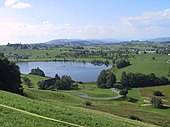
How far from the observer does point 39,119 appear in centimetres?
2203

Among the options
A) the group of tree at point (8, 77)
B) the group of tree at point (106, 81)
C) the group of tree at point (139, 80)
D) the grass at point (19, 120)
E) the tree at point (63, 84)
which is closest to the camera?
the grass at point (19, 120)

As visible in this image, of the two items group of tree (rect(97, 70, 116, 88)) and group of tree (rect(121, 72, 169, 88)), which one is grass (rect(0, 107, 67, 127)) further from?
group of tree (rect(121, 72, 169, 88))

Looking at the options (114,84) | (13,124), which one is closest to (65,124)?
(13,124)

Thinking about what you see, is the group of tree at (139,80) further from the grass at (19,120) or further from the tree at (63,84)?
the grass at (19,120)

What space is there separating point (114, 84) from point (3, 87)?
112001 millimetres

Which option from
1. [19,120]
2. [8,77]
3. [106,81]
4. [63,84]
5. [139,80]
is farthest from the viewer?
[139,80]

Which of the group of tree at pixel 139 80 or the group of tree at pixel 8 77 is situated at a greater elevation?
the group of tree at pixel 8 77

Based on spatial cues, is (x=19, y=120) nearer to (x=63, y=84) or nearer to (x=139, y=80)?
(x=63, y=84)

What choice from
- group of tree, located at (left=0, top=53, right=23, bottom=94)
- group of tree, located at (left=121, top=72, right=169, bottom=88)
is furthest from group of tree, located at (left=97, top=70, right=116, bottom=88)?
group of tree, located at (left=0, top=53, right=23, bottom=94)

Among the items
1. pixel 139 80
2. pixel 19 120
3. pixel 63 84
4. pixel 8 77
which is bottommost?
pixel 139 80

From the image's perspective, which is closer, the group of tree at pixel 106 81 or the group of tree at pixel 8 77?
the group of tree at pixel 8 77

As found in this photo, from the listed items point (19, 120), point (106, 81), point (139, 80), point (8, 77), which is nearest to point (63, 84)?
point (106, 81)

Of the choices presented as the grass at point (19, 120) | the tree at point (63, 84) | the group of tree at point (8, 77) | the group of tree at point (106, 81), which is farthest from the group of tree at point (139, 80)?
the grass at point (19, 120)

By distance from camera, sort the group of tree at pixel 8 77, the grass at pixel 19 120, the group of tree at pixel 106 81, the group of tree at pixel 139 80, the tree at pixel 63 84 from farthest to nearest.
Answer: the group of tree at pixel 139 80 < the group of tree at pixel 106 81 < the tree at pixel 63 84 < the group of tree at pixel 8 77 < the grass at pixel 19 120
